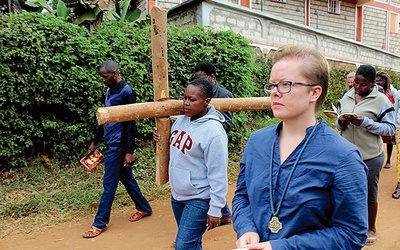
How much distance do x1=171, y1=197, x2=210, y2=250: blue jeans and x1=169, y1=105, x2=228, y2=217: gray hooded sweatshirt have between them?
0.21 feet

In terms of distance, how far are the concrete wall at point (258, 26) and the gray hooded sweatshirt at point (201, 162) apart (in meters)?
7.25

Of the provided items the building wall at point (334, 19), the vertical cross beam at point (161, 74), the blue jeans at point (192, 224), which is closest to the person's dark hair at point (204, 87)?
the vertical cross beam at point (161, 74)

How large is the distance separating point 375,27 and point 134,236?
80.2ft

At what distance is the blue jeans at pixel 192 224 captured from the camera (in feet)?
9.05

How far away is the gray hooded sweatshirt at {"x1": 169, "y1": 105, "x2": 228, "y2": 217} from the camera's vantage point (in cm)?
275

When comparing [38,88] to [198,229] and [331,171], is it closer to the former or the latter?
[198,229]

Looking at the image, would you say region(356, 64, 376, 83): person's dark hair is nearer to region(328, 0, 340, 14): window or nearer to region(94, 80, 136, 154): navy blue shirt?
region(94, 80, 136, 154): navy blue shirt

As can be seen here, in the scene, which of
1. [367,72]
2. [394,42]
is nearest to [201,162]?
[367,72]

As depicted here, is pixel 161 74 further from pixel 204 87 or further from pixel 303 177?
pixel 303 177

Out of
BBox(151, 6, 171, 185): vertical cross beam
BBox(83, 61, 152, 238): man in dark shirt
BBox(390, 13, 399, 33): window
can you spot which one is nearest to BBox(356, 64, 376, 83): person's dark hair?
BBox(151, 6, 171, 185): vertical cross beam

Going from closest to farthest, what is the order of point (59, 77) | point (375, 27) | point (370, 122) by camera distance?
point (370, 122) < point (59, 77) < point (375, 27)

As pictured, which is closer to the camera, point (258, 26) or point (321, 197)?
point (321, 197)

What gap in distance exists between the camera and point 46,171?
5.92m

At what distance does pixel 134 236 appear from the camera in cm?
427
